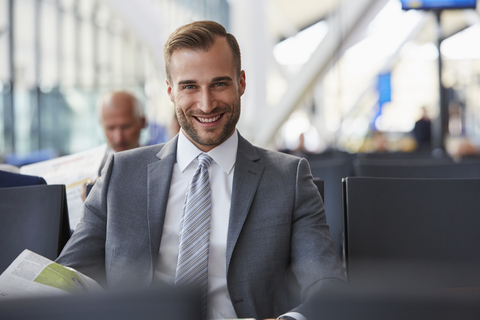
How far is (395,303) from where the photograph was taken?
Answer: 71 centimetres

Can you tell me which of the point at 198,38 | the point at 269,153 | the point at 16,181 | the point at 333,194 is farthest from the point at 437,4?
the point at 16,181

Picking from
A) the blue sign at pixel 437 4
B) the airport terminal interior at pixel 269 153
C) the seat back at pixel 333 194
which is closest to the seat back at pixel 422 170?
the airport terminal interior at pixel 269 153

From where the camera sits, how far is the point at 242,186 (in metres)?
1.54

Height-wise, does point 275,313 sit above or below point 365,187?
below

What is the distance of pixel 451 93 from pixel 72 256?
16954 millimetres

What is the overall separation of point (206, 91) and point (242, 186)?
12.7 inches

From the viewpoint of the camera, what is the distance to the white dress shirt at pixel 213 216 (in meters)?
1.48

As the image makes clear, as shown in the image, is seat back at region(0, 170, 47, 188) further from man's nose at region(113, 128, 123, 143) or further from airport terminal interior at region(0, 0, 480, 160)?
airport terminal interior at region(0, 0, 480, 160)

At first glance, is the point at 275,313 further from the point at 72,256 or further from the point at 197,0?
the point at 197,0

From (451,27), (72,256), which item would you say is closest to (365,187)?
(72,256)

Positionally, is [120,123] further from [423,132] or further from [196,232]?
[423,132]

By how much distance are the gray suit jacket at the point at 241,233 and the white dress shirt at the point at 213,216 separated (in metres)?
0.04

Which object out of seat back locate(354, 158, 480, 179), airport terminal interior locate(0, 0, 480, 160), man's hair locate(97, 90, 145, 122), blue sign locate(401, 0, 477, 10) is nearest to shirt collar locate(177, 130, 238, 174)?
seat back locate(354, 158, 480, 179)

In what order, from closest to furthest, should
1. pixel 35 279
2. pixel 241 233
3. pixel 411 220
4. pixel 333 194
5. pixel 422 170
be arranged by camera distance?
pixel 35 279 < pixel 241 233 < pixel 411 220 < pixel 333 194 < pixel 422 170
